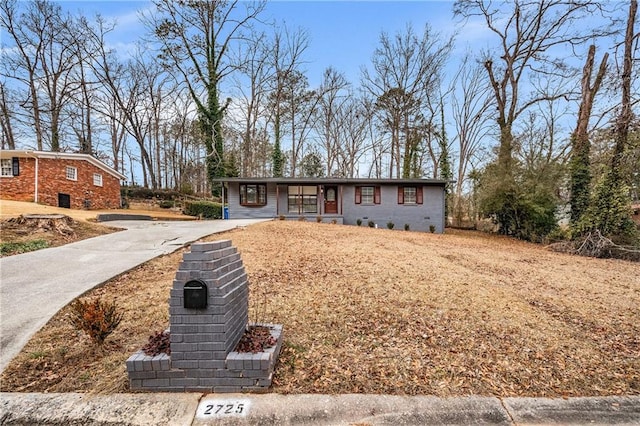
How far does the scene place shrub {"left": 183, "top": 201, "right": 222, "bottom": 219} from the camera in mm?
18047

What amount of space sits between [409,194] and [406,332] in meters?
13.4

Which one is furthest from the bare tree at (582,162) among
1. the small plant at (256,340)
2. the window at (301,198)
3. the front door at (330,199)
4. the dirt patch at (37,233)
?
the dirt patch at (37,233)

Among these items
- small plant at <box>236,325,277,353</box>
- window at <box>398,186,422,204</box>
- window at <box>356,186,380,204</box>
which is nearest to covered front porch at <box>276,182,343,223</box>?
window at <box>356,186,380,204</box>

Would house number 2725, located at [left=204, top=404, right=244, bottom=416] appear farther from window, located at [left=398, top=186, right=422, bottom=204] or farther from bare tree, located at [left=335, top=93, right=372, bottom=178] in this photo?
bare tree, located at [left=335, top=93, right=372, bottom=178]

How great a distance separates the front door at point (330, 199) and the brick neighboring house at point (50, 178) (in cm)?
1310

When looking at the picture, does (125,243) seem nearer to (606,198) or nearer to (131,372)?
(131,372)

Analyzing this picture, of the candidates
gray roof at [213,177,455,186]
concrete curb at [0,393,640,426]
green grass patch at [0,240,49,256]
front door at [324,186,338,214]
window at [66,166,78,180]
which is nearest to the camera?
concrete curb at [0,393,640,426]

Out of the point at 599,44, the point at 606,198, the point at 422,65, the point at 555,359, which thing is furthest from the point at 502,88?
the point at 555,359

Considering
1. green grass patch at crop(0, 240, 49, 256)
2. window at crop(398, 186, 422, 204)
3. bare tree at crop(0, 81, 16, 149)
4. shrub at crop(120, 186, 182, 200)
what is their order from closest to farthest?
green grass patch at crop(0, 240, 49, 256)
window at crop(398, 186, 422, 204)
bare tree at crop(0, 81, 16, 149)
shrub at crop(120, 186, 182, 200)

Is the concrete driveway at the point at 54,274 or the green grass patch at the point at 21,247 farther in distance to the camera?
the green grass patch at the point at 21,247

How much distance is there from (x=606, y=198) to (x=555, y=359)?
10.2m

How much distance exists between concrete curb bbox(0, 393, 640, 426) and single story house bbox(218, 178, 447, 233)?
13390 millimetres

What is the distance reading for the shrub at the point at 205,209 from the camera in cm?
1805

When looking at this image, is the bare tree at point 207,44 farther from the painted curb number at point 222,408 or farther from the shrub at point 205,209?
the painted curb number at point 222,408
